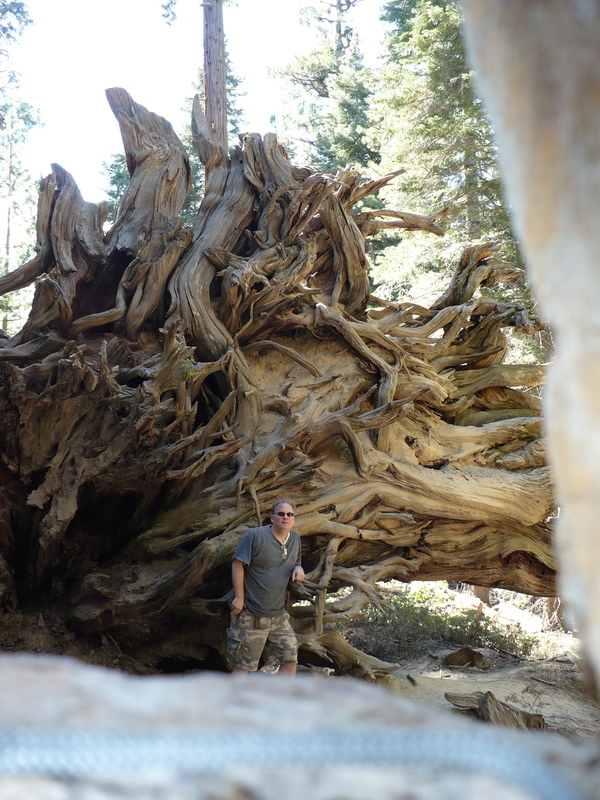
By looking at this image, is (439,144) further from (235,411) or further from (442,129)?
(235,411)

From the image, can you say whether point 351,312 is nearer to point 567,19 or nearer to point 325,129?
point 567,19

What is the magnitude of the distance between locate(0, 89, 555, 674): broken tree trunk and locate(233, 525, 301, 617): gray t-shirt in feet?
2.38

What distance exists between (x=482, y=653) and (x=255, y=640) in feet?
22.1

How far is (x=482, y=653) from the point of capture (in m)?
11.8

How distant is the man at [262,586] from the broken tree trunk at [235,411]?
732 mm

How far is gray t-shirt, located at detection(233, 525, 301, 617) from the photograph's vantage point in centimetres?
634

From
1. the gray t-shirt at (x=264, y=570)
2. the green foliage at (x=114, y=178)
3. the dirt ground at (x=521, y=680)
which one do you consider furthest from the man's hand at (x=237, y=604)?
the green foliage at (x=114, y=178)

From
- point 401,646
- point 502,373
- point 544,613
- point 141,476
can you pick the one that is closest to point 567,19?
point 141,476

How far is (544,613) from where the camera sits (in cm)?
1521

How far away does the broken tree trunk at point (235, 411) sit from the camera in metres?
6.89

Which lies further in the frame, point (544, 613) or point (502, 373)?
point (544, 613)

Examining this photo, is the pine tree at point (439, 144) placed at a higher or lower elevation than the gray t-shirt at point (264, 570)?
higher

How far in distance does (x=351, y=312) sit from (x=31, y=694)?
343 inches

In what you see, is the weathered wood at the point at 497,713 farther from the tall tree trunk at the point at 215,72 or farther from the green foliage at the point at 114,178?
the green foliage at the point at 114,178
